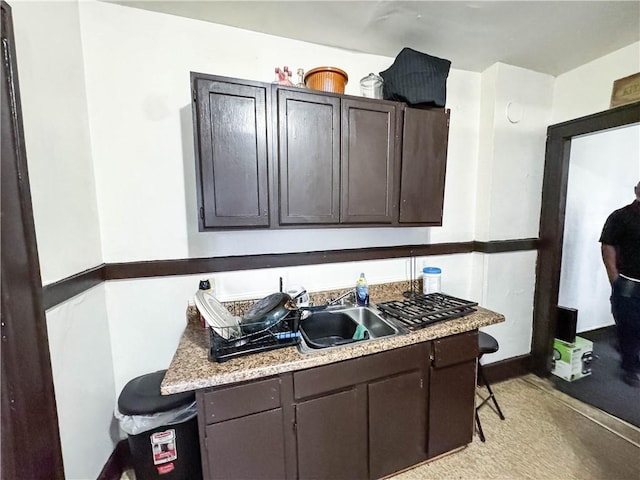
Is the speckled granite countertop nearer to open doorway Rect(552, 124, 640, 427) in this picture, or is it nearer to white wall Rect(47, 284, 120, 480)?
white wall Rect(47, 284, 120, 480)

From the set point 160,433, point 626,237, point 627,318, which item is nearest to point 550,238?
point 626,237

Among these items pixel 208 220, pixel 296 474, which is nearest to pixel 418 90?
pixel 208 220

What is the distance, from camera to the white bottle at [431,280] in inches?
78.3

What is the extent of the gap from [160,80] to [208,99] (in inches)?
20.0

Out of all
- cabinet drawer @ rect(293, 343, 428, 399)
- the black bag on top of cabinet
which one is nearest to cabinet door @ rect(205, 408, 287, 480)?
cabinet drawer @ rect(293, 343, 428, 399)

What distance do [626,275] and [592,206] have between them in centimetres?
64

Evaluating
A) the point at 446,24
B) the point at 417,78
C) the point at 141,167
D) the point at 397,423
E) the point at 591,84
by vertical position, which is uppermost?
the point at 446,24

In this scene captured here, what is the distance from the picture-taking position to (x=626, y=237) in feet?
6.48

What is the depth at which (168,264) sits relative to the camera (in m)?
1.54

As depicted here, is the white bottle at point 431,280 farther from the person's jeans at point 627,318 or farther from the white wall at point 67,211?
the white wall at point 67,211

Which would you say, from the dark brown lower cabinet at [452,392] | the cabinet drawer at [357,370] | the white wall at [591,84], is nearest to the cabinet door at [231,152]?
the cabinet drawer at [357,370]

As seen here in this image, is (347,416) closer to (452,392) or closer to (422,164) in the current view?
(452,392)

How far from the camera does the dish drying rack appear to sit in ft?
3.80

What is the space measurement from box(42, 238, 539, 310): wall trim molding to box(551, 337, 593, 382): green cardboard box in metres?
0.91
